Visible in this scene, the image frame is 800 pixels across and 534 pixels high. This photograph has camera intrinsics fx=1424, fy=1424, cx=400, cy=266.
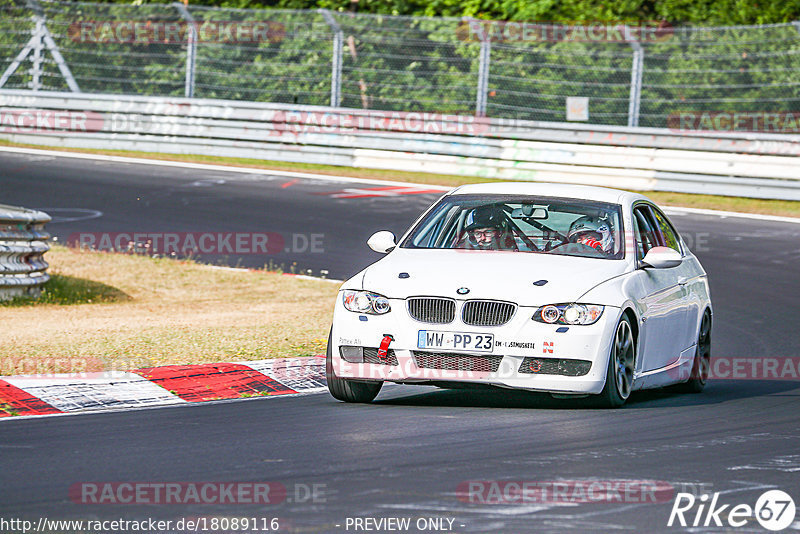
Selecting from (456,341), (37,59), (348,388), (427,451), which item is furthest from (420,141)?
(427,451)

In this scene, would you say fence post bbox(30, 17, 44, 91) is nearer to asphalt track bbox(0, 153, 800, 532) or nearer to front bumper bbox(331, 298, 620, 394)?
asphalt track bbox(0, 153, 800, 532)

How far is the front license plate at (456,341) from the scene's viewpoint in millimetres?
8305

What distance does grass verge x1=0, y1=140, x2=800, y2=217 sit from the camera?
22734mm

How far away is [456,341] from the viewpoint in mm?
8328

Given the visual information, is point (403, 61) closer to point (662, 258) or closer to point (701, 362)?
point (701, 362)

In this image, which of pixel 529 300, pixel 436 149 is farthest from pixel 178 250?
pixel 529 300

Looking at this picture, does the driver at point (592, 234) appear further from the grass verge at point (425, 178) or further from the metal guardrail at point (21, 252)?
the grass verge at point (425, 178)

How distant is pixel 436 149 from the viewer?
25.4 m

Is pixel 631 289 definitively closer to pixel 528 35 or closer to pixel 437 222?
pixel 437 222

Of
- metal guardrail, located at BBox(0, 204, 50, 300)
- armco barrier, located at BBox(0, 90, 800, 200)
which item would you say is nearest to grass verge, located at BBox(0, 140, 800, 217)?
armco barrier, located at BBox(0, 90, 800, 200)

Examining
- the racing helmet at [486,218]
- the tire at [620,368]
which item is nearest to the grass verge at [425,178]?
the racing helmet at [486,218]

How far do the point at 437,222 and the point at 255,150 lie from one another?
17612 mm

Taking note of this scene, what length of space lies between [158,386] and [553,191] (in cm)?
300

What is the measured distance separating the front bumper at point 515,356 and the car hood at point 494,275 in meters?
0.13
